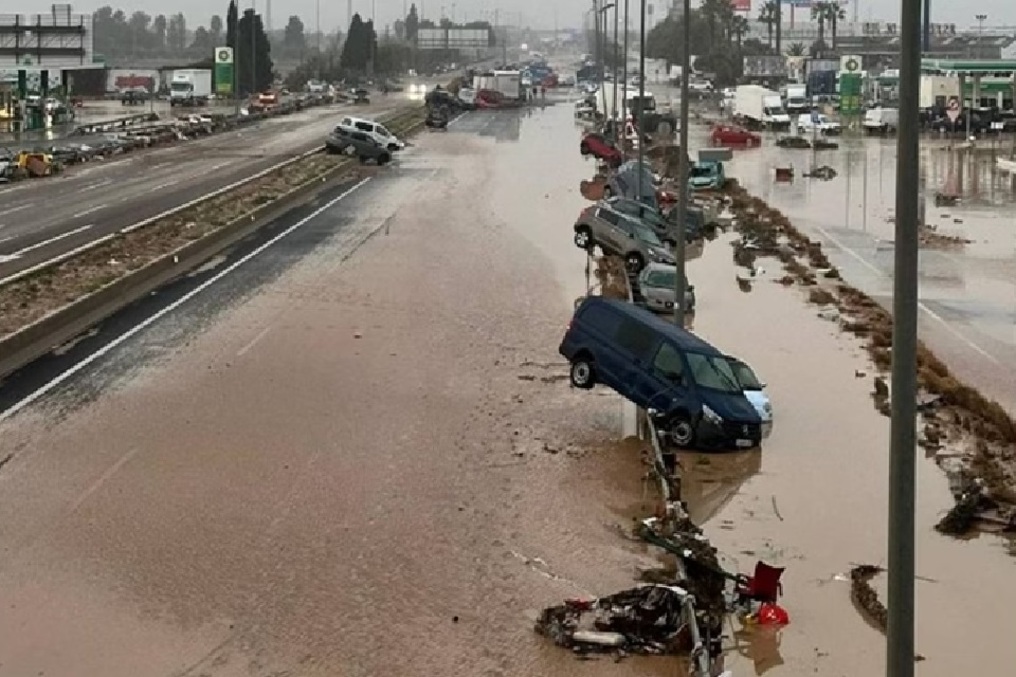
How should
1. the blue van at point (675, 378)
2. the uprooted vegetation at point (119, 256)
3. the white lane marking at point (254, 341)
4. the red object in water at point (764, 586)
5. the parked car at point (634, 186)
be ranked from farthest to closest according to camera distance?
1. the parked car at point (634, 186)
2. the uprooted vegetation at point (119, 256)
3. the white lane marking at point (254, 341)
4. the blue van at point (675, 378)
5. the red object in water at point (764, 586)

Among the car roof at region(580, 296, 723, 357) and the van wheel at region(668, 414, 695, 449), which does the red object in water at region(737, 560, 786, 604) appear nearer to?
the van wheel at region(668, 414, 695, 449)

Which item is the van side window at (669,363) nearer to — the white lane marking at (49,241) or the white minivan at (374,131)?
the white lane marking at (49,241)

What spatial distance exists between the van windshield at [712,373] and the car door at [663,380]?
15cm

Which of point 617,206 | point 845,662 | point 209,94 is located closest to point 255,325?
point 617,206

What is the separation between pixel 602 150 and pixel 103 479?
48.6 meters

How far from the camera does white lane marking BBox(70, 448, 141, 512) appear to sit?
54.1ft

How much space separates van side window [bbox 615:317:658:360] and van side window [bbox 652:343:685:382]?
167 millimetres

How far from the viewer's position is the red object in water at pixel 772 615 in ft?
43.9

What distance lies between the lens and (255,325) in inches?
1054

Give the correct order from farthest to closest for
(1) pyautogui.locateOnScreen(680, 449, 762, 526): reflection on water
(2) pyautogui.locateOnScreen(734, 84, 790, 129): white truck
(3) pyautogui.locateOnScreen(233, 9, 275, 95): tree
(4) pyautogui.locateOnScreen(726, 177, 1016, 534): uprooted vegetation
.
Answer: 1. (3) pyautogui.locateOnScreen(233, 9, 275, 95): tree
2. (2) pyautogui.locateOnScreen(734, 84, 790, 129): white truck
3. (4) pyautogui.locateOnScreen(726, 177, 1016, 534): uprooted vegetation
4. (1) pyautogui.locateOnScreen(680, 449, 762, 526): reflection on water

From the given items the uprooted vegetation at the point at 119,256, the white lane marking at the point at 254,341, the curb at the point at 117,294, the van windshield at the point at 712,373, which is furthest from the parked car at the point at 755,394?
the uprooted vegetation at the point at 119,256

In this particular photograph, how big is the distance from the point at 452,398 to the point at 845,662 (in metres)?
9.52

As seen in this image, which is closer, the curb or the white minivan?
the curb

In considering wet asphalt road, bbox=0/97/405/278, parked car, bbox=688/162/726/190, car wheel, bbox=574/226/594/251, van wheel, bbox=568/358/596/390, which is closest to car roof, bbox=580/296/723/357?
van wheel, bbox=568/358/596/390
